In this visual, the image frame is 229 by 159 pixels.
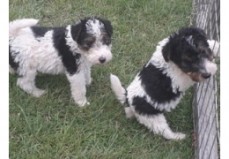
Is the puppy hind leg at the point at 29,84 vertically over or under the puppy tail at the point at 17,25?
under

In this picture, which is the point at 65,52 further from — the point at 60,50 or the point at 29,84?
the point at 29,84

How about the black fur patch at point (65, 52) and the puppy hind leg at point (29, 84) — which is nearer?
the black fur patch at point (65, 52)

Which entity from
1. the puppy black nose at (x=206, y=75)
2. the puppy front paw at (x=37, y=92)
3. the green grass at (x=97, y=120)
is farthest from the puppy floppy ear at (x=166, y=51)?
the puppy front paw at (x=37, y=92)

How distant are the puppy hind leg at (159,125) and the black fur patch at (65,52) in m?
0.74

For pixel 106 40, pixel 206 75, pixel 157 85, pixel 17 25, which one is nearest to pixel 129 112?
pixel 157 85

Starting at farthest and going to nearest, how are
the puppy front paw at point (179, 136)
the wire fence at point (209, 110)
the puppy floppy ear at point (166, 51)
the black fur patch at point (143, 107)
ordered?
1. the puppy front paw at point (179, 136)
2. the black fur patch at point (143, 107)
3. the wire fence at point (209, 110)
4. the puppy floppy ear at point (166, 51)

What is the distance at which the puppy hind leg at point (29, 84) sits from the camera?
484cm

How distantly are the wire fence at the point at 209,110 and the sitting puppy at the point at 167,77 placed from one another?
0.22m

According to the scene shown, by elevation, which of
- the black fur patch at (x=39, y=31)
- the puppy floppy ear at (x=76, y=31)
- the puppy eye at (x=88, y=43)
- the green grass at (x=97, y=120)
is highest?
the puppy floppy ear at (x=76, y=31)

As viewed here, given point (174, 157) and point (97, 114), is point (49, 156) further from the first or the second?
point (174, 157)

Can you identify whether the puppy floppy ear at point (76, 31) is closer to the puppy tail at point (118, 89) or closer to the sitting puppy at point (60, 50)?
the sitting puppy at point (60, 50)

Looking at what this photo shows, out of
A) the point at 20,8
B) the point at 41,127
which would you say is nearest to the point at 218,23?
the point at 41,127

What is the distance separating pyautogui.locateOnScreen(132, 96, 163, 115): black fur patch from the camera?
171 inches

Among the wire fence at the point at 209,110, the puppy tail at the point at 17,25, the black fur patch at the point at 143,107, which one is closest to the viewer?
the wire fence at the point at 209,110
